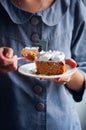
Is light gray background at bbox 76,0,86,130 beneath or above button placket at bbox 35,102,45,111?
beneath

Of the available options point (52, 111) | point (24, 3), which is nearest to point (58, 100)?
point (52, 111)

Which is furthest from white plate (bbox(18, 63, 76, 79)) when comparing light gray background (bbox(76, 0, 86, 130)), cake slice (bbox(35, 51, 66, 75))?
light gray background (bbox(76, 0, 86, 130))

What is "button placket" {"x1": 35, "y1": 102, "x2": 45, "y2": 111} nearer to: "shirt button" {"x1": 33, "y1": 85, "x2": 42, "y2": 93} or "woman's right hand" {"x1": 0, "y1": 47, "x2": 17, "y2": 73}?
"shirt button" {"x1": 33, "y1": 85, "x2": 42, "y2": 93}

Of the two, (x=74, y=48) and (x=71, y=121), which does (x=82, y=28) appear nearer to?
(x=74, y=48)

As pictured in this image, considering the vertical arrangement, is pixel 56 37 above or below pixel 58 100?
above

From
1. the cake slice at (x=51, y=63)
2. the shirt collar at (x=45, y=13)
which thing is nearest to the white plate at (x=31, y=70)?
the cake slice at (x=51, y=63)

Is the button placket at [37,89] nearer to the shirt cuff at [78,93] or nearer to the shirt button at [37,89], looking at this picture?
the shirt button at [37,89]

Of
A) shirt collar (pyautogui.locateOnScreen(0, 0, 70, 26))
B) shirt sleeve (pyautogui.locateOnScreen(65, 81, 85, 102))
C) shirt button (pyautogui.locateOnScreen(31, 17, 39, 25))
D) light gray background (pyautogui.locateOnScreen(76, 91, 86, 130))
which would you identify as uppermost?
shirt collar (pyautogui.locateOnScreen(0, 0, 70, 26))

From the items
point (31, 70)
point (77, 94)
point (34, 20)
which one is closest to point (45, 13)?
point (34, 20)
